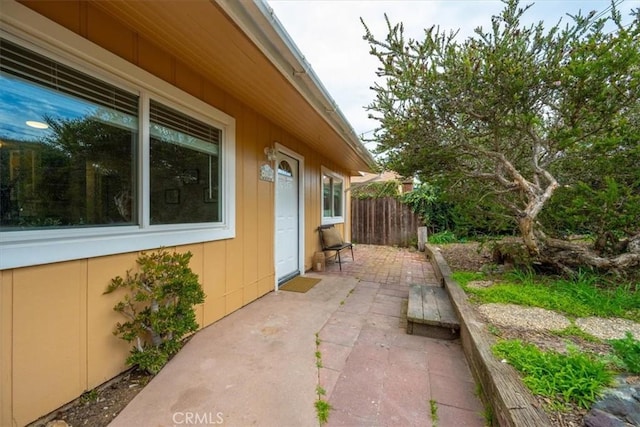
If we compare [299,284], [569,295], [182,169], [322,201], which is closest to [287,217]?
[299,284]

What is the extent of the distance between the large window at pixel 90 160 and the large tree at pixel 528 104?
2499mm

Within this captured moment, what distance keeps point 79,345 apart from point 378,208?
8083 mm

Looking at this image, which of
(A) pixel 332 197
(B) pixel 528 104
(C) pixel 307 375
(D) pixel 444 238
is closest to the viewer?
(C) pixel 307 375

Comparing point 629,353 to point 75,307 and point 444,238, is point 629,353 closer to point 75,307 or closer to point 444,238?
point 75,307

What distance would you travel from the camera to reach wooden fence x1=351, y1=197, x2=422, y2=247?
8.45 metres

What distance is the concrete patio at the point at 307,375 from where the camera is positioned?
152 centimetres

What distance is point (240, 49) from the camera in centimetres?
204

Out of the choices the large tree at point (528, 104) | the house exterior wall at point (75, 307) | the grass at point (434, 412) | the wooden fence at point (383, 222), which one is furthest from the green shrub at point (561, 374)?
the wooden fence at point (383, 222)

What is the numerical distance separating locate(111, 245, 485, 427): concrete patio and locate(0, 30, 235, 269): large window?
1.00 metres

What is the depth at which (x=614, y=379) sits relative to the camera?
4.51 ft

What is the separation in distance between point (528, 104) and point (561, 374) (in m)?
2.80

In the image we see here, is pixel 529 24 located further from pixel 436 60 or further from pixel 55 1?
pixel 55 1

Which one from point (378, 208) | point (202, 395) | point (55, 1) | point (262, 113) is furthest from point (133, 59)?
point (378, 208)

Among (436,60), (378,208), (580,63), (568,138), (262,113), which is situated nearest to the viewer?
(580,63)
